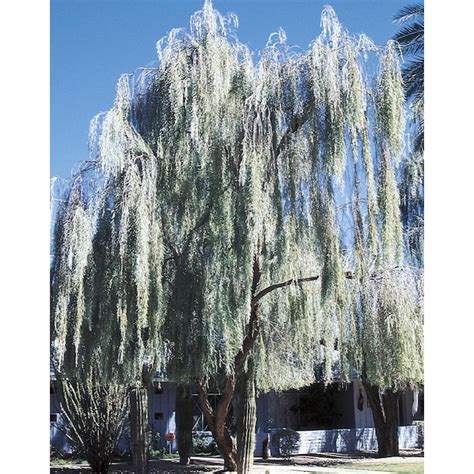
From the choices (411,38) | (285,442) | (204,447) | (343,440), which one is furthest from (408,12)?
(343,440)

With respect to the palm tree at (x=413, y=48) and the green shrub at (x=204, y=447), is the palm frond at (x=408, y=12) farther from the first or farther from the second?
the green shrub at (x=204, y=447)

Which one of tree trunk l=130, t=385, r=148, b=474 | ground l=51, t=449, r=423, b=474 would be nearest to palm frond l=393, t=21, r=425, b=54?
ground l=51, t=449, r=423, b=474

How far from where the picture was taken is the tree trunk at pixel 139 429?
26.3ft

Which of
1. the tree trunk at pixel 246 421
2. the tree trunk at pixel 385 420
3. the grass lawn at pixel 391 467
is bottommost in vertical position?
the grass lawn at pixel 391 467

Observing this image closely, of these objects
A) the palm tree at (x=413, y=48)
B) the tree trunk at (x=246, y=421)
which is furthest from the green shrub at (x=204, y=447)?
the palm tree at (x=413, y=48)

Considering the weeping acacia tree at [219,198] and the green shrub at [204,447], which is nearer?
the weeping acacia tree at [219,198]

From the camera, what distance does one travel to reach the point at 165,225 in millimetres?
7172

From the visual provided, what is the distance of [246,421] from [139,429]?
1006 mm

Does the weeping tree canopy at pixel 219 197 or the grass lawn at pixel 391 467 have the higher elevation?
the weeping tree canopy at pixel 219 197

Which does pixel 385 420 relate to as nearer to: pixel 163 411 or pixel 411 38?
pixel 163 411

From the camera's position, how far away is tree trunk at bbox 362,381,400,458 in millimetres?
12625
